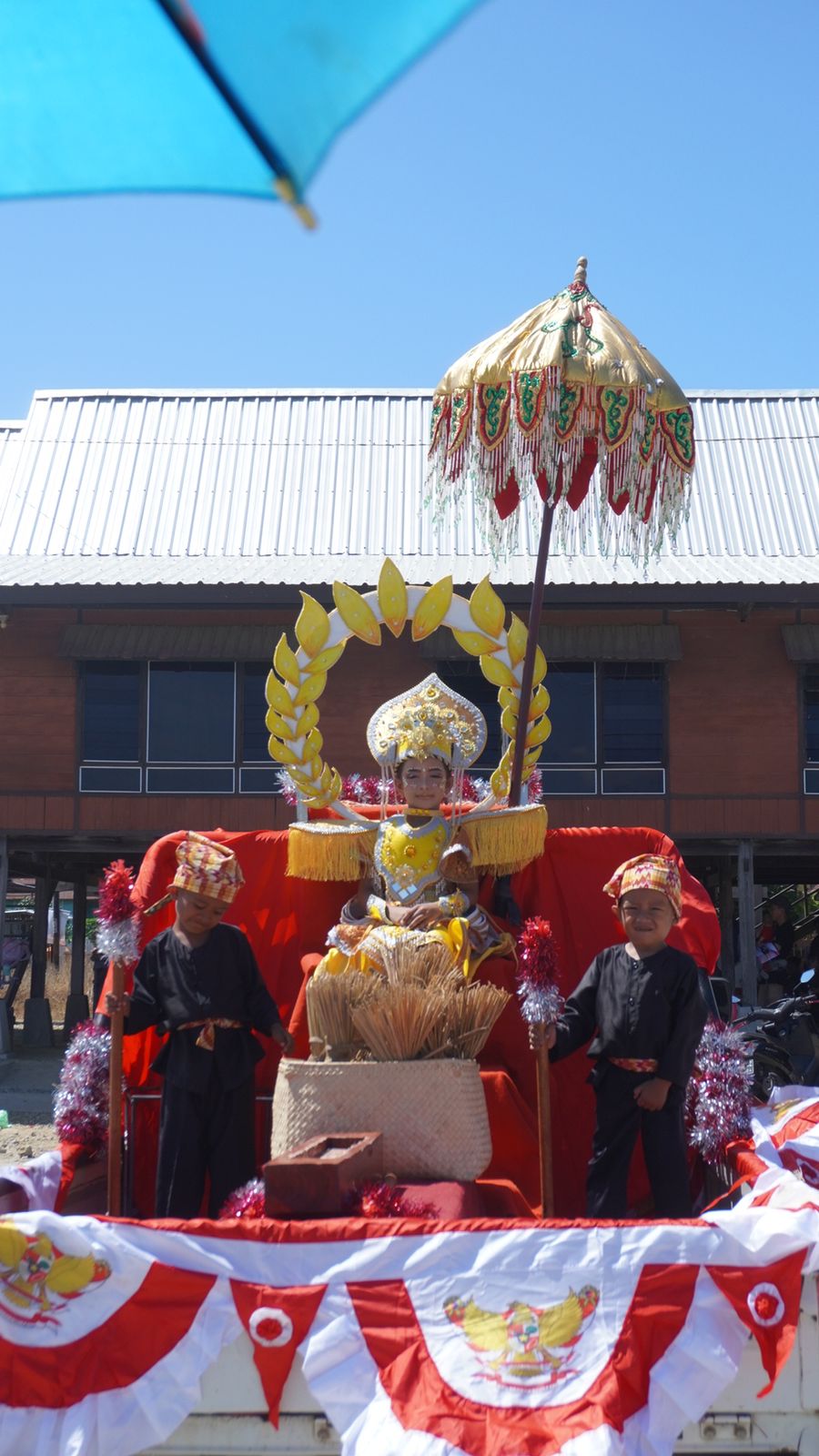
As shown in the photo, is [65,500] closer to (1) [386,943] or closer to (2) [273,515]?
(2) [273,515]

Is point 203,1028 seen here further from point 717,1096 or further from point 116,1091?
point 717,1096

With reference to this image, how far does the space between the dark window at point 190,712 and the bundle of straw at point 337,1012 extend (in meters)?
10.8

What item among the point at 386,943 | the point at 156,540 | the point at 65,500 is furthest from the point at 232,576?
the point at 386,943

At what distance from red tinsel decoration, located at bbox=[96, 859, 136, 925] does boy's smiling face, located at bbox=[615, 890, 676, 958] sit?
1580 millimetres

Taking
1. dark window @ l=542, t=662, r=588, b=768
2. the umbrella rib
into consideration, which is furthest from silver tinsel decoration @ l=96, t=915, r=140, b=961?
dark window @ l=542, t=662, r=588, b=768

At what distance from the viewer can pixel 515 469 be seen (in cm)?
561

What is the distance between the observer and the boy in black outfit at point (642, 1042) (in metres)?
4.48

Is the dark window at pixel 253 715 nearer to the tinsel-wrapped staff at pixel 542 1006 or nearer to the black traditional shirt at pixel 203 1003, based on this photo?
the black traditional shirt at pixel 203 1003

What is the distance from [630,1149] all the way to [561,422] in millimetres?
2553

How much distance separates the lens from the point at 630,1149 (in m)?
4.55

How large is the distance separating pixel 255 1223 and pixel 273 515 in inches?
571

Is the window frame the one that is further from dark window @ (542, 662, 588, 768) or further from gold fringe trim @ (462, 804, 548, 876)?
gold fringe trim @ (462, 804, 548, 876)

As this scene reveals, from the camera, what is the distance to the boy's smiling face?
462 centimetres

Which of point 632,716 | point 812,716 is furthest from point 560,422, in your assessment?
point 812,716
